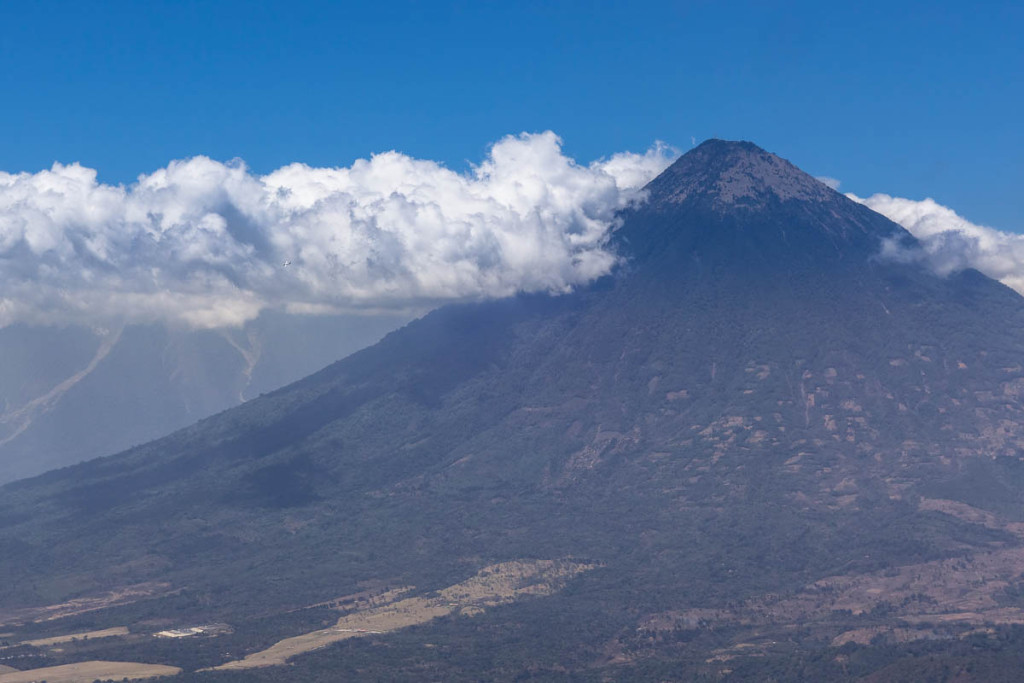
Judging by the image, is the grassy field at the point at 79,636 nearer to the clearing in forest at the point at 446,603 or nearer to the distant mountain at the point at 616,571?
the distant mountain at the point at 616,571

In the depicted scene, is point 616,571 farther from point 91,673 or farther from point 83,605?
point 91,673

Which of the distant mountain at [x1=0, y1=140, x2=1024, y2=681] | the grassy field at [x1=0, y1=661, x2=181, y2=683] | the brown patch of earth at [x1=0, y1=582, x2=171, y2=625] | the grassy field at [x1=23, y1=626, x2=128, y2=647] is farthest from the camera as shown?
the brown patch of earth at [x1=0, y1=582, x2=171, y2=625]

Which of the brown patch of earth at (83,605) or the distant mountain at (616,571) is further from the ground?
the brown patch of earth at (83,605)

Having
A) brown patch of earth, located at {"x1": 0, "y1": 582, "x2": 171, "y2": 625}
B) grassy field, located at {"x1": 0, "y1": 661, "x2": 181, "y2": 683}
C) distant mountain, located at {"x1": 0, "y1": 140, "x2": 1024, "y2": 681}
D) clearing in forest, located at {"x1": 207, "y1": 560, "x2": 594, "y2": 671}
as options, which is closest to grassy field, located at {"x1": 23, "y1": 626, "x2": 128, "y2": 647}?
distant mountain, located at {"x1": 0, "y1": 140, "x2": 1024, "y2": 681}

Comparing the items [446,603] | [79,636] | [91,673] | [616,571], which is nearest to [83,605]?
[79,636]

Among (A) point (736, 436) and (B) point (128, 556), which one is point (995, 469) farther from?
(B) point (128, 556)

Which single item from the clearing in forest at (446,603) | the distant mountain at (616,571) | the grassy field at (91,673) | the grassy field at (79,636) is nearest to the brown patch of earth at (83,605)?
the distant mountain at (616,571)

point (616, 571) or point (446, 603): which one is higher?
point (446, 603)

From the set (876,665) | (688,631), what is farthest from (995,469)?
(876,665)

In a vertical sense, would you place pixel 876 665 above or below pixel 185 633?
below

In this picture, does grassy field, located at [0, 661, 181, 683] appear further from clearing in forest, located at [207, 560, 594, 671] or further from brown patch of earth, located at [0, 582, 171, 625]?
brown patch of earth, located at [0, 582, 171, 625]

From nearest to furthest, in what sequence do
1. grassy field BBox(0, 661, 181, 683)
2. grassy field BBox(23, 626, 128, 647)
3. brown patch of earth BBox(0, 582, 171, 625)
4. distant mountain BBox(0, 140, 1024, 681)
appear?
grassy field BBox(0, 661, 181, 683)
distant mountain BBox(0, 140, 1024, 681)
grassy field BBox(23, 626, 128, 647)
brown patch of earth BBox(0, 582, 171, 625)
